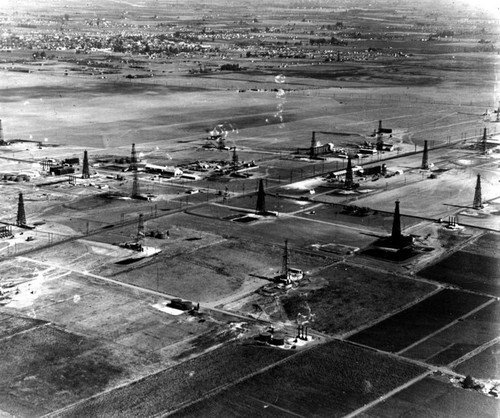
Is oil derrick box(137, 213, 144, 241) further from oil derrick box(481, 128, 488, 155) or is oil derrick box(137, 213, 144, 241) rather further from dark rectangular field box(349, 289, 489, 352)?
oil derrick box(481, 128, 488, 155)

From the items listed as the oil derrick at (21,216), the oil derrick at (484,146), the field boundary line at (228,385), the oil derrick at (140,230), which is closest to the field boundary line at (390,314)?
the field boundary line at (228,385)

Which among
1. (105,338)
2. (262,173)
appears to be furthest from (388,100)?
(105,338)

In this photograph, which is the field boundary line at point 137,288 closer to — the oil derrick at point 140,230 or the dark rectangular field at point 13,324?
the dark rectangular field at point 13,324

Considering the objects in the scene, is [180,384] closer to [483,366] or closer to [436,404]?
[436,404]

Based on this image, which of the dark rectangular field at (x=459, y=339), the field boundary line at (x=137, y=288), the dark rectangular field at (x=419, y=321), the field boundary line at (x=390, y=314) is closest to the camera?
the dark rectangular field at (x=459, y=339)

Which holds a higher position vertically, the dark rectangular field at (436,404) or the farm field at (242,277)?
the dark rectangular field at (436,404)

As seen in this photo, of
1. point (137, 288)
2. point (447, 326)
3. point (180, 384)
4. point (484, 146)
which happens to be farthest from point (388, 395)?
point (484, 146)

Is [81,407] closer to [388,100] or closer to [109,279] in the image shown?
[109,279]
